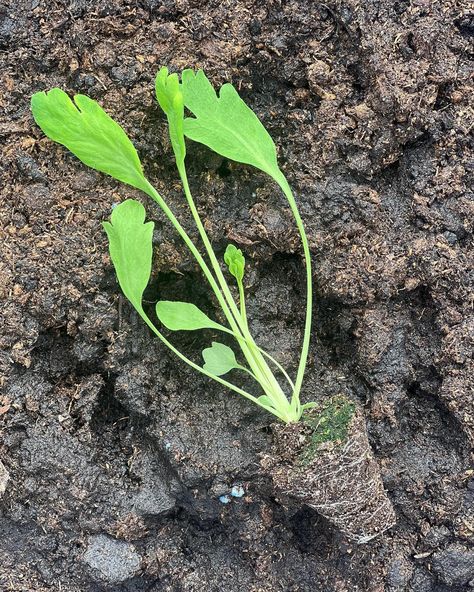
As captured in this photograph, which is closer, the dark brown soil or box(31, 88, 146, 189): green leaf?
box(31, 88, 146, 189): green leaf

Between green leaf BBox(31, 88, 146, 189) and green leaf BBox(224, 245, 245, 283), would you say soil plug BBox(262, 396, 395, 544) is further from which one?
green leaf BBox(31, 88, 146, 189)

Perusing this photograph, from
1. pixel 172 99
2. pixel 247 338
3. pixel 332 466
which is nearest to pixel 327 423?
pixel 332 466

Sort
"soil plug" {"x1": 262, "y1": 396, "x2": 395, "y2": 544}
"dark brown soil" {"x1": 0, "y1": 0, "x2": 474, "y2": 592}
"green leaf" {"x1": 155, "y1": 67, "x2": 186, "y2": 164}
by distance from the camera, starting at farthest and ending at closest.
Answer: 1. "dark brown soil" {"x1": 0, "y1": 0, "x2": 474, "y2": 592}
2. "soil plug" {"x1": 262, "y1": 396, "x2": 395, "y2": 544}
3. "green leaf" {"x1": 155, "y1": 67, "x2": 186, "y2": 164}

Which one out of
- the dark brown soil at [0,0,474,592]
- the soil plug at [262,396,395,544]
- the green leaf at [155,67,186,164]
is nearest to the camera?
the green leaf at [155,67,186,164]

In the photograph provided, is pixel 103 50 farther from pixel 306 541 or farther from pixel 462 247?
pixel 306 541

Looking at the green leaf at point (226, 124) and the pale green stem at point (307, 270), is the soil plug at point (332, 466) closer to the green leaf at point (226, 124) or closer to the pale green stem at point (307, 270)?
the pale green stem at point (307, 270)

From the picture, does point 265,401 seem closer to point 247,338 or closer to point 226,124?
point 247,338


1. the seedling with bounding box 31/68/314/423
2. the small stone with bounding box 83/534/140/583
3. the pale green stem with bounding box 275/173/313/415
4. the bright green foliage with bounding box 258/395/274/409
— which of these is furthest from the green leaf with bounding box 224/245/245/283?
the small stone with bounding box 83/534/140/583
